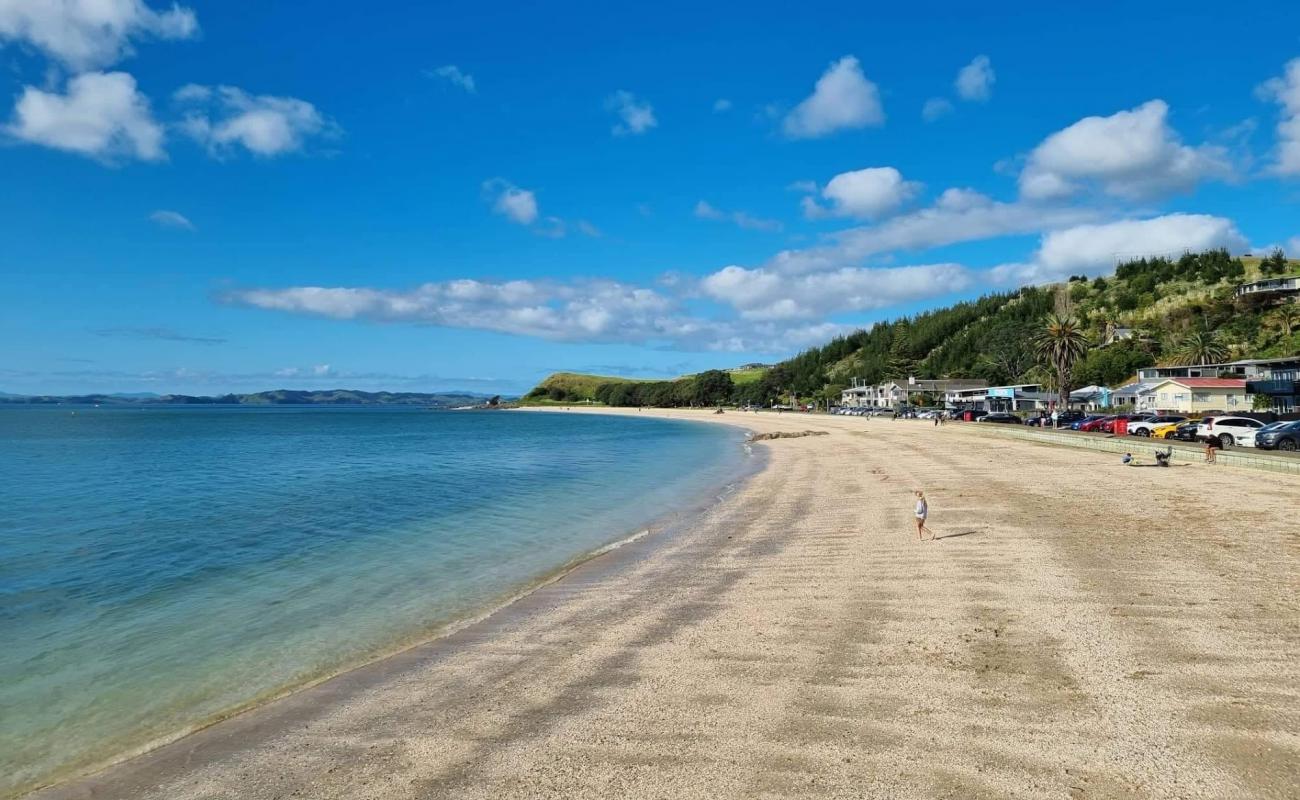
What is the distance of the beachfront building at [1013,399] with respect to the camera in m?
102

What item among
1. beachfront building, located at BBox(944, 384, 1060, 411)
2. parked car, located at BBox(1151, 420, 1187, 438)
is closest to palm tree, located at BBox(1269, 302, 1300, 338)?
beachfront building, located at BBox(944, 384, 1060, 411)

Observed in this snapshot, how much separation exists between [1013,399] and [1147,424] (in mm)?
59642

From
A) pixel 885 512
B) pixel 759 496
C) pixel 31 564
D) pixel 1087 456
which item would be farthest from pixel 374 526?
pixel 1087 456

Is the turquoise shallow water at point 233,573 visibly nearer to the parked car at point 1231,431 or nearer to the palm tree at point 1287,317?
the parked car at point 1231,431

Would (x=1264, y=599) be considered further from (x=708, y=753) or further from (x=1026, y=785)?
(x=708, y=753)

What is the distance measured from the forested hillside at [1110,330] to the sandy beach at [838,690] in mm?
102126

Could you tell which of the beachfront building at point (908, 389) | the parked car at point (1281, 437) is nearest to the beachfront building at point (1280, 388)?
the parked car at point (1281, 437)

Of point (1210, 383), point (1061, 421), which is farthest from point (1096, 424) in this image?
point (1210, 383)

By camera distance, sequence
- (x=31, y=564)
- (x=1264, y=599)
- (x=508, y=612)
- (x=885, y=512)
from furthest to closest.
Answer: (x=885, y=512) → (x=31, y=564) → (x=508, y=612) → (x=1264, y=599)

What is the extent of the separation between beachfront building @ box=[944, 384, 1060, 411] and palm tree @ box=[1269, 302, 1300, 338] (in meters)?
32.3

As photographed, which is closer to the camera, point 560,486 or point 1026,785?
point 1026,785

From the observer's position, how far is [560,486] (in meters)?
36.5

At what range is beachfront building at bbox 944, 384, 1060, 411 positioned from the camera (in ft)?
334

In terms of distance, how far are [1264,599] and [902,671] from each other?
25.2 ft
